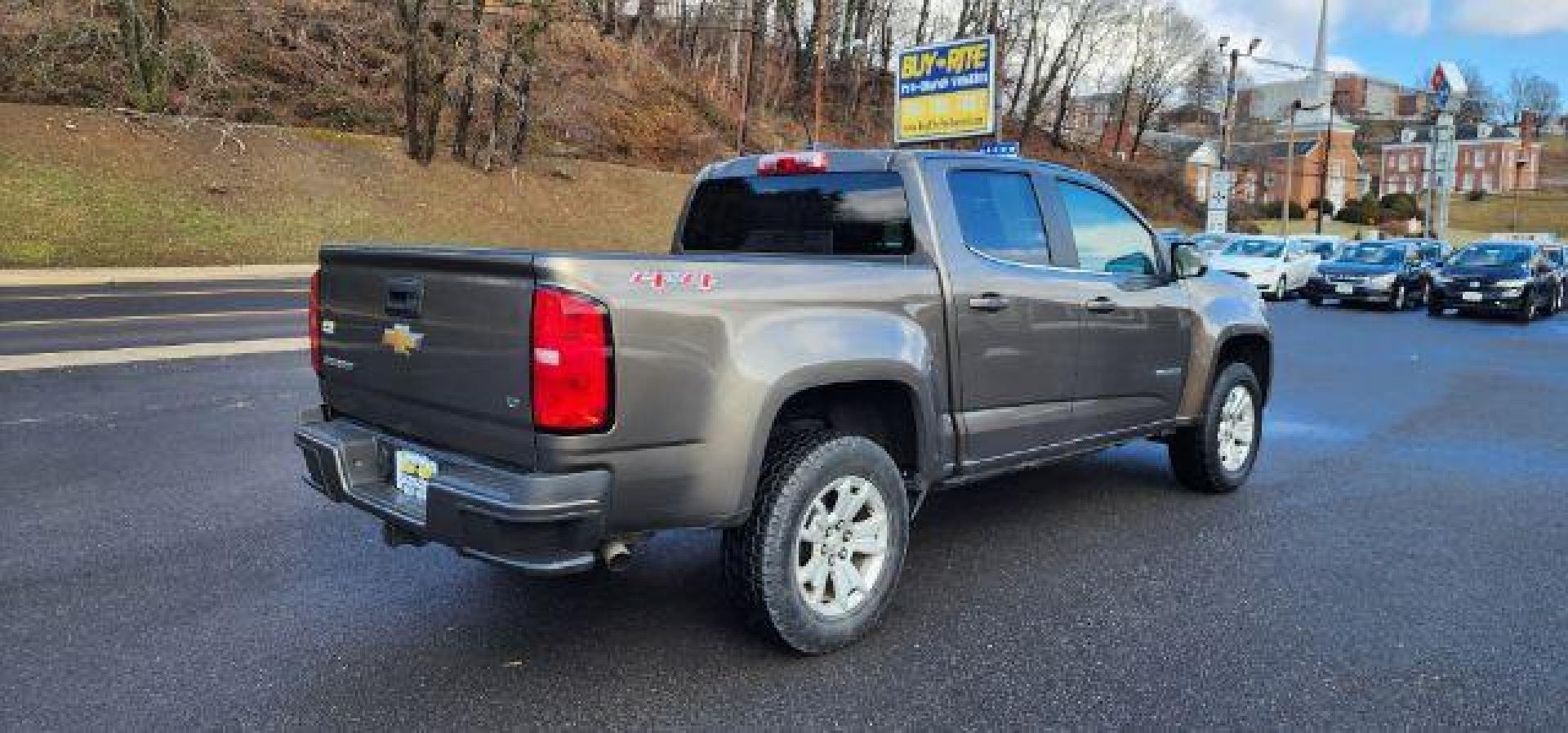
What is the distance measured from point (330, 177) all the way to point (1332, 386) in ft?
80.9

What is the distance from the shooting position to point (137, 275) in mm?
19703

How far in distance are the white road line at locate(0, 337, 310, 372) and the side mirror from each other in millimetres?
9007

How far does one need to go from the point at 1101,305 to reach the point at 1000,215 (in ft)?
2.40

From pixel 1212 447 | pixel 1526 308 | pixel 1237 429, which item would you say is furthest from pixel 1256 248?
pixel 1212 447

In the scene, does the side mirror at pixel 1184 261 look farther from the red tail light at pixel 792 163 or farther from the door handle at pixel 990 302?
the red tail light at pixel 792 163

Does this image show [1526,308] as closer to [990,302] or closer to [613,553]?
[990,302]

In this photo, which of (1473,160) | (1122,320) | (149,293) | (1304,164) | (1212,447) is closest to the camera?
(1122,320)

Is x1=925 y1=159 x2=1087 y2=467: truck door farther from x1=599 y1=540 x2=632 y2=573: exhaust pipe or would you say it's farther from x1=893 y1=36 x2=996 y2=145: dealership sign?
x1=893 y1=36 x2=996 y2=145: dealership sign

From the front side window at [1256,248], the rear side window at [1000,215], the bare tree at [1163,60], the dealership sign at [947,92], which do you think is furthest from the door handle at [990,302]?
the bare tree at [1163,60]

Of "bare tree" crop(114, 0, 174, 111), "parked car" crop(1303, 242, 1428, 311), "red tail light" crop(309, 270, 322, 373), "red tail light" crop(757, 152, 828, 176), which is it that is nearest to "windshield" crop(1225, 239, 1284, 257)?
"parked car" crop(1303, 242, 1428, 311)

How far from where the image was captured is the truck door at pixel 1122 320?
4.96 meters

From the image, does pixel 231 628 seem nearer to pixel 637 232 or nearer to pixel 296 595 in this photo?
pixel 296 595

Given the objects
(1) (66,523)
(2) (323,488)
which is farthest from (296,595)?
(1) (66,523)

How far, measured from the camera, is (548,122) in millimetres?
36094
